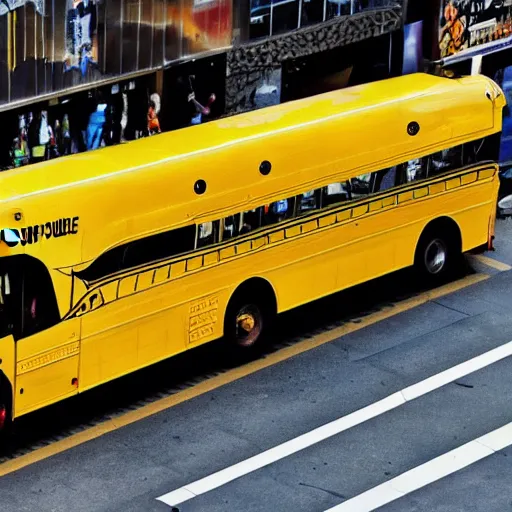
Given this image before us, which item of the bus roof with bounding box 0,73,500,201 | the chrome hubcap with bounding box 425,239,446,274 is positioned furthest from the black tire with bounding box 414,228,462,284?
the bus roof with bounding box 0,73,500,201

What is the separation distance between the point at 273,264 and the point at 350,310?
2235 millimetres

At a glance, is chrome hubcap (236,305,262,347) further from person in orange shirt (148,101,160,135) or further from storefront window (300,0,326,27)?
storefront window (300,0,326,27)

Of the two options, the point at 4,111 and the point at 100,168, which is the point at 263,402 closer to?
the point at 100,168

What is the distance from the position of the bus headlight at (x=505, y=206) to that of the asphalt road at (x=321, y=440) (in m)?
4.14

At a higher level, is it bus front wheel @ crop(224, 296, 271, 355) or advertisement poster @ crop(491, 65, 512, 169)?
advertisement poster @ crop(491, 65, 512, 169)

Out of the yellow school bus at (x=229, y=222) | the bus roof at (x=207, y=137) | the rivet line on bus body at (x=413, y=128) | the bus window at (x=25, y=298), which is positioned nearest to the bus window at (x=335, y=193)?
the yellow school bus at (x=229, y=222)

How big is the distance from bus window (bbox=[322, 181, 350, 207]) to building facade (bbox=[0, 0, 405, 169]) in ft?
10.7

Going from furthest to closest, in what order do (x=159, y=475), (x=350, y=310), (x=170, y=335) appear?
(x=350, y=310), (x=170, y=335), (x=159, y=475)

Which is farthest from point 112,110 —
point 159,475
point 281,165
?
point 159,475

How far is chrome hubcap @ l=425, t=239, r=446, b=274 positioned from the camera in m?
21.6

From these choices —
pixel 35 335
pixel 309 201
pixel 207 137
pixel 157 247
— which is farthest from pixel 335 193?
pixel 35 335

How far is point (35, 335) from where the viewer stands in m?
16.6

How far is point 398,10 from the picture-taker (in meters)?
24.3

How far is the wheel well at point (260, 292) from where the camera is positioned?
18984 mm
